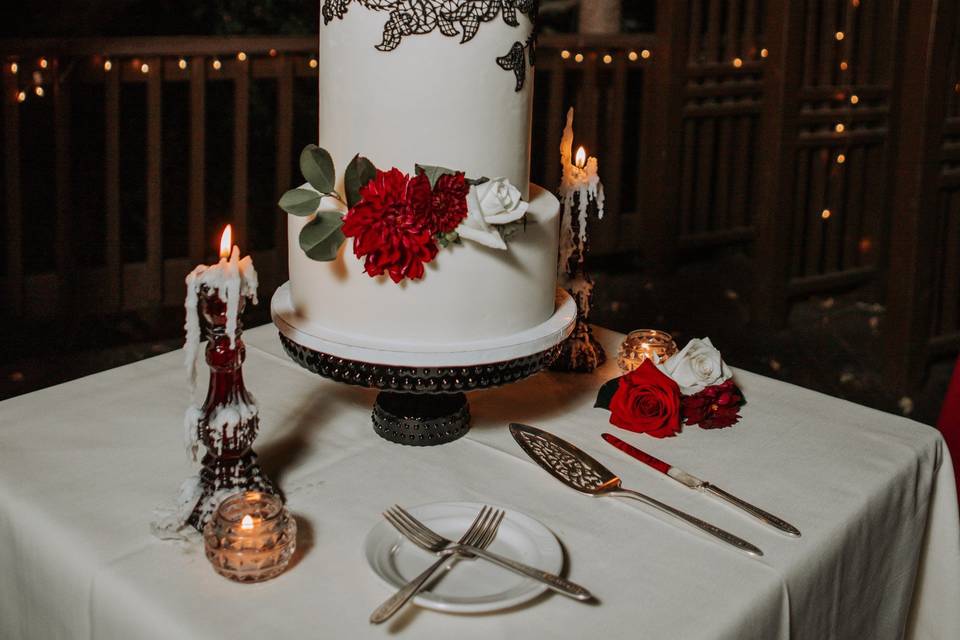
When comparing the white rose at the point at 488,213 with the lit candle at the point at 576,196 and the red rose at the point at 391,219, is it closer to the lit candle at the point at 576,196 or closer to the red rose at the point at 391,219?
the red rose at the point at 391,219

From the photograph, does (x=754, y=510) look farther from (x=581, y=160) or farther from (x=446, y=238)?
(x=581, y=160)

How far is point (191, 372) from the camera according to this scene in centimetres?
116

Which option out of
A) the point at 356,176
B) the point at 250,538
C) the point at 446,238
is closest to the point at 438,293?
the point at 446,238

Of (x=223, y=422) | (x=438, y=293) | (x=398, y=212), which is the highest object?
(x=398, y=212)

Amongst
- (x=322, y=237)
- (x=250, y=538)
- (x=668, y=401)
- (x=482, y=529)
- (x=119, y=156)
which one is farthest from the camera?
(x=119, y=156)

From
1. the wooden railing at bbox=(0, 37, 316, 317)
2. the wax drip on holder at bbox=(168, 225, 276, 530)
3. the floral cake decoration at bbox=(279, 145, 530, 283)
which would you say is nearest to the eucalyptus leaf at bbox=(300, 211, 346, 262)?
the floral cake decoration at bbox=(279, 145, 530, 283)

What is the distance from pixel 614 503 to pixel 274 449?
0.45 m

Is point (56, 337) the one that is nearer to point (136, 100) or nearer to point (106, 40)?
point (106, 40)

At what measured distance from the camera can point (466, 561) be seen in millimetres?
1115

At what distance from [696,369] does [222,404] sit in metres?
0.69

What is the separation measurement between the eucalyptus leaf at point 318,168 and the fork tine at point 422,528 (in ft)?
1.30

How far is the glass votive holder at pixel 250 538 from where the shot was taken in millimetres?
1046

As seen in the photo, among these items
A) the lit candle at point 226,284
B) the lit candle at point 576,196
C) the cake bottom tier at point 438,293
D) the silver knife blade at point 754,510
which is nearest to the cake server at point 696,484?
the silver knife blade at point 754,510

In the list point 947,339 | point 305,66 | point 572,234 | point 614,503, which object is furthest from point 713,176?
point 614,503
